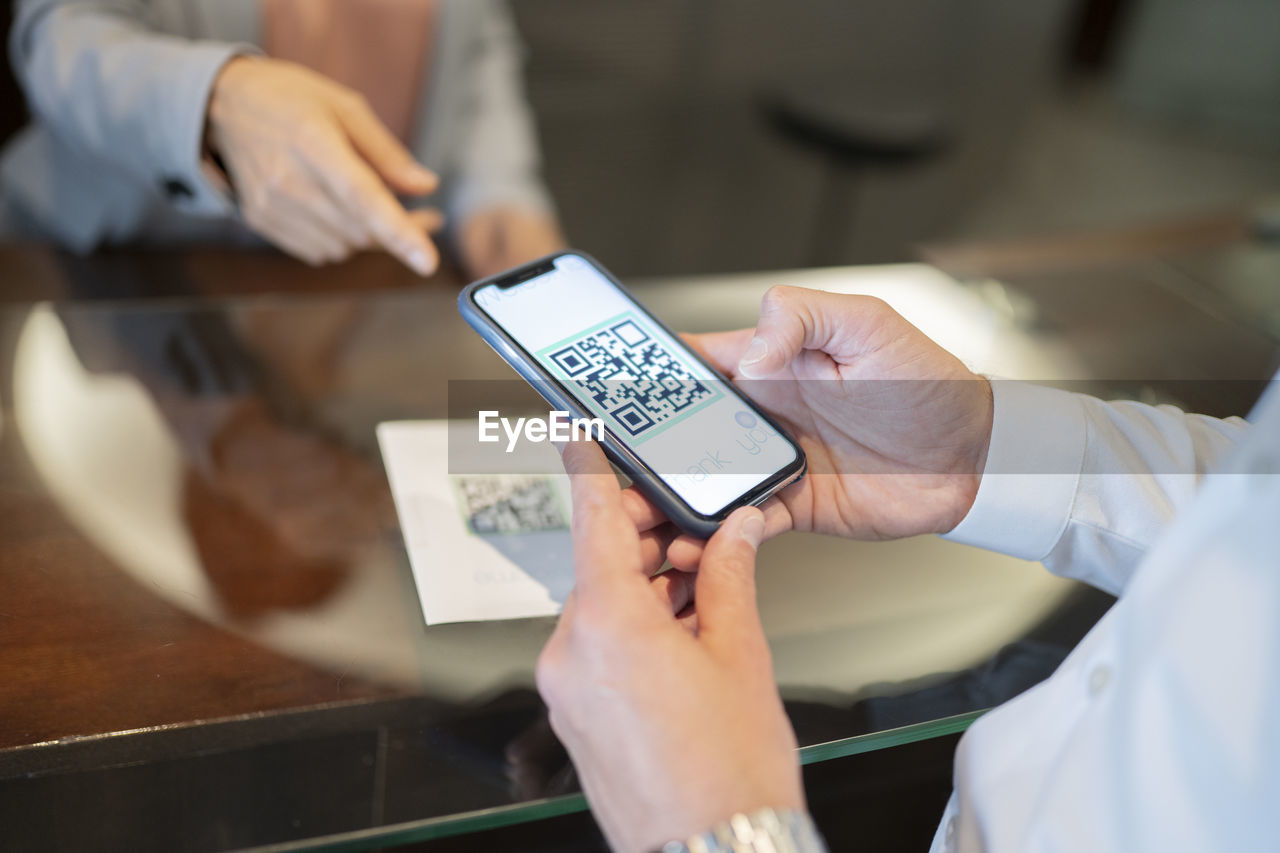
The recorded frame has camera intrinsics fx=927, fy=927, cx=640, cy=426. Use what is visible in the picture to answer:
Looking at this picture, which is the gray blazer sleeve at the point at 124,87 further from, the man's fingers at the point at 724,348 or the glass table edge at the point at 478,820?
the glass table edge at the point at 478,820

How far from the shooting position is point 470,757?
49 centimetres

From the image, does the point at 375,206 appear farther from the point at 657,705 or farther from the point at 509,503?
the point at 657,705

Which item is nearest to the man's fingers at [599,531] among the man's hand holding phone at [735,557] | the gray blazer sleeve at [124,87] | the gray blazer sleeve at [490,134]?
the man's hand holding phone at [735,557]

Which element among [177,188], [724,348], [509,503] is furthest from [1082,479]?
[177,188]

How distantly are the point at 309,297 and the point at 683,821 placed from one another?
65 centimetres

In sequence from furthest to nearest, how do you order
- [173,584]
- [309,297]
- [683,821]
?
[309,297], [173,584], [683,821]

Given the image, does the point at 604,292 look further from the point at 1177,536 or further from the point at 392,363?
the point at 1177,536

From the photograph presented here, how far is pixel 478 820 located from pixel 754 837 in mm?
158

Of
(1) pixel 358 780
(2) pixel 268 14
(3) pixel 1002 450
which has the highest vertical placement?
(2) pixel 268 14

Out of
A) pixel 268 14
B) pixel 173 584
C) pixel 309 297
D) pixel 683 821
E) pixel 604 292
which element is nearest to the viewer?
pixel 683 821

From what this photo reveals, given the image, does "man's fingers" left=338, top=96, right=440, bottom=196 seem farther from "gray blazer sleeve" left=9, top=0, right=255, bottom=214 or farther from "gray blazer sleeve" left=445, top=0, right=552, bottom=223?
"gray blazer sleeve" left=445, top=0, right=552, bottom=223

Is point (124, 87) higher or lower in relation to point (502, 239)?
higher

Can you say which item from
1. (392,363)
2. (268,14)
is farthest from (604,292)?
(268,14)

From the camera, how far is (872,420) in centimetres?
64
